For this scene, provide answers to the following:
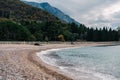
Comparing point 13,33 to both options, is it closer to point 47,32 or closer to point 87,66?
point 47,32

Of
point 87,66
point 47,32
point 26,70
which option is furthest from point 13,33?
point 26,70

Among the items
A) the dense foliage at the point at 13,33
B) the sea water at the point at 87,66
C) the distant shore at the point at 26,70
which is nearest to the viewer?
the distant shore at the point at 26,70

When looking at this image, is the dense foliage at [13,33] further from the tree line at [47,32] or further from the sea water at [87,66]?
the sea water at [87,66]

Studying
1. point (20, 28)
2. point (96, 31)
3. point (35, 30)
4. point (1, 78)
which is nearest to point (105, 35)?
point (96, 31)

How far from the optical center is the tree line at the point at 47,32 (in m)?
109

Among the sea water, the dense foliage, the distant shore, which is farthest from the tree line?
the distant shore

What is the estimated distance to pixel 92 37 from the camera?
15938 centimetres

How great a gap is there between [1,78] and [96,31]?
487ft

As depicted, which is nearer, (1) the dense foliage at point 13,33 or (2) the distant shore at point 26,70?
(2) the distant shore at point 26,70

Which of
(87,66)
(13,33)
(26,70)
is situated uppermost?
(13,33)

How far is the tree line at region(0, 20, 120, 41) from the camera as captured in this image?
10919 cm

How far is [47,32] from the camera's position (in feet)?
437

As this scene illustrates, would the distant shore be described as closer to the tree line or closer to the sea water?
the sea water

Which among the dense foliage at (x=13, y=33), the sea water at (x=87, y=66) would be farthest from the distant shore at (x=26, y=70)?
the dense foliage at (x=13, y=33)
